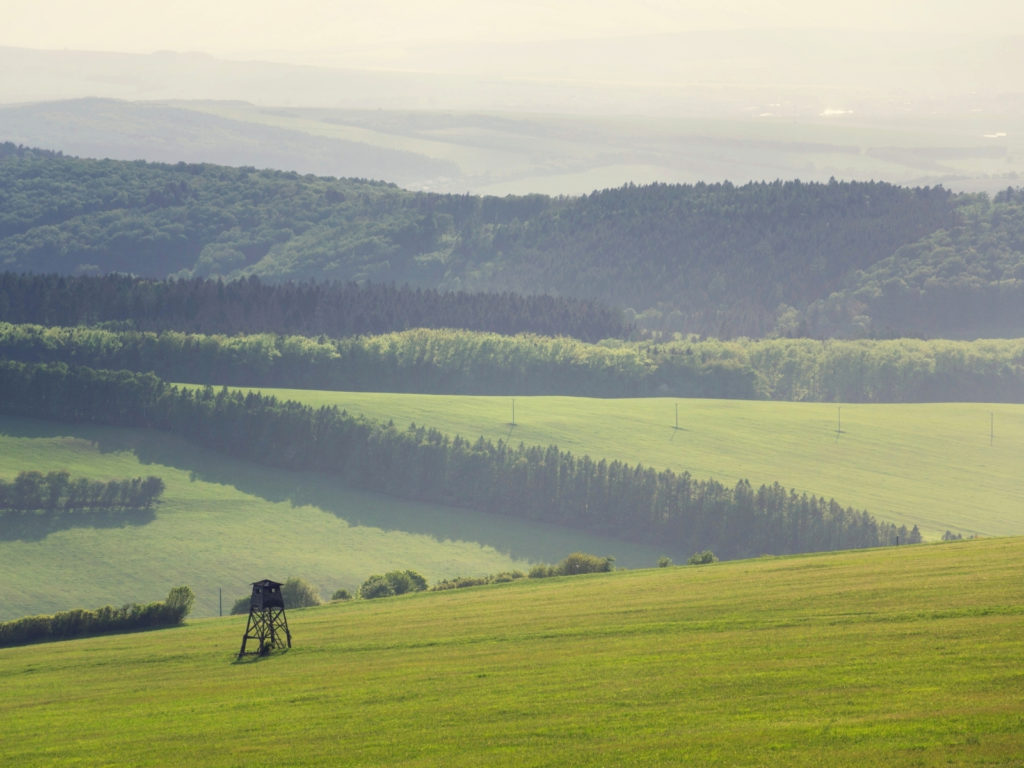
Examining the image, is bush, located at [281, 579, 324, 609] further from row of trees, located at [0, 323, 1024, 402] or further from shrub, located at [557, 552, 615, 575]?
row of trees, located at [0, 323, 1024, 402]

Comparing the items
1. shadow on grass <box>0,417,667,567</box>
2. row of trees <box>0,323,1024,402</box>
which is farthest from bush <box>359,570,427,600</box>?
row of trees <box>0,323,1024,402</box>

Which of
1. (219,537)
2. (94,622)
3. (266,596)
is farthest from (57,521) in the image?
(266,596)

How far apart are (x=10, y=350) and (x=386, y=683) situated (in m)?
136

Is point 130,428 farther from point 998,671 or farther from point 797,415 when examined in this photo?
point 998,671

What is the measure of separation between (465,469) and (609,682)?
9868 centimetres

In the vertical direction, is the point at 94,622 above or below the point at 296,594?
above

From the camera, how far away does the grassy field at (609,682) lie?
33031mm

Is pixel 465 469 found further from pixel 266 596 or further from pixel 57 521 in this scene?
pixel 266 596

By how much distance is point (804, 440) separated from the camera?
6289 inches

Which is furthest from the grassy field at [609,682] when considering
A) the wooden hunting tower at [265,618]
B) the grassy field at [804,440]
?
the grassy field at [804,440]

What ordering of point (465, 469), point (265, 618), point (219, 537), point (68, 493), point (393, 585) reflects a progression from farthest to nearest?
point (465, 469)
point (68, 493)
point (219, 537)
point (393, 585)
point (265, 618)

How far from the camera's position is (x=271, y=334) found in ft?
620

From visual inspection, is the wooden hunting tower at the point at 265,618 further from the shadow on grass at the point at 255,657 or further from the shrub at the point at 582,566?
the shrub at the point at 582,566

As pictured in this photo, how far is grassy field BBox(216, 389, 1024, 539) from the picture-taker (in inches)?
5335
